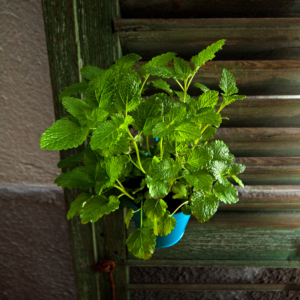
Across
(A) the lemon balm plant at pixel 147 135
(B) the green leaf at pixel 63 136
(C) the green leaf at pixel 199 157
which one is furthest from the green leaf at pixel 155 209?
(B) the green leaf at pixel 63 136

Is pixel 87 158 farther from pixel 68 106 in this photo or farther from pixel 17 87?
pixel 17 87

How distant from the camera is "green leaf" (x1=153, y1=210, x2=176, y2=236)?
2.06ft

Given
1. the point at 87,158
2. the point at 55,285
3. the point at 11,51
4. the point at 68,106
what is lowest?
the point at 55,285

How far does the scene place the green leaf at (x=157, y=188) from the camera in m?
0.58

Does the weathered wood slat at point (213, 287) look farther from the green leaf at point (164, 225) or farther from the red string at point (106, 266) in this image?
the green leaf at point (164, 225)

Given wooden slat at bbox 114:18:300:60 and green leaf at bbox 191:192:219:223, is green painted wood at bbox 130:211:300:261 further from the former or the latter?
wooden slat at bbox 114:18:300:60

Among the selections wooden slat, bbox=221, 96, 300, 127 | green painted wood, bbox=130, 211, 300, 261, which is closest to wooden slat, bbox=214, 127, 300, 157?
wooden slat, bbox=221, 96, 300, 127

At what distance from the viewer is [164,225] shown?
63 cm

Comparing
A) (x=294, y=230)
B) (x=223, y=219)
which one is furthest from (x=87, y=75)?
(x=294, y=230)

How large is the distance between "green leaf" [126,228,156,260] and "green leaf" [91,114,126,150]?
0.25 m

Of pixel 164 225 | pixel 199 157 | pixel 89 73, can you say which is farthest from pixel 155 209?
pixel 89 73

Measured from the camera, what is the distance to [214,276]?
1180mm

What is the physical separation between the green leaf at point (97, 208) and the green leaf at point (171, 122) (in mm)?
195

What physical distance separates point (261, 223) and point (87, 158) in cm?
75
